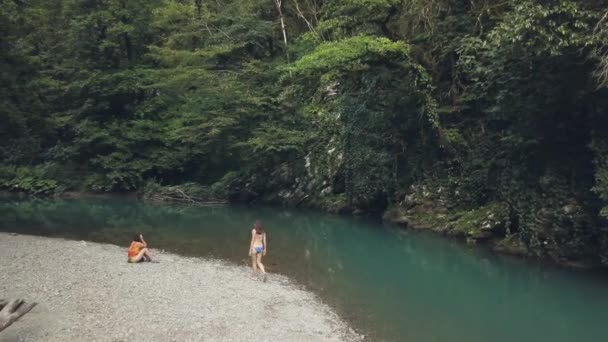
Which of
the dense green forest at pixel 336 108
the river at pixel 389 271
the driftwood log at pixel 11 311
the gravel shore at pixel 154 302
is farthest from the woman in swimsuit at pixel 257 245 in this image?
the dense green forest at pixel 336 108

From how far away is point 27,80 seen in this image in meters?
35.3

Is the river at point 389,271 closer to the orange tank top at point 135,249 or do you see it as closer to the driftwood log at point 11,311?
the orange tank top at point 135,249

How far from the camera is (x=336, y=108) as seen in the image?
33938mm

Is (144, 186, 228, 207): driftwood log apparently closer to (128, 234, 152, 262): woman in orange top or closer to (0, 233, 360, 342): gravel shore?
(0, 233, 360, 342): gravel shore

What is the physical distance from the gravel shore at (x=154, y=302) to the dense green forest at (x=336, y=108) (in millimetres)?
9744

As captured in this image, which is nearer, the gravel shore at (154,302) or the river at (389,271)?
the gravel shore at (154,302)

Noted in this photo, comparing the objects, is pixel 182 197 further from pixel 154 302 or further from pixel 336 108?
pixel 154 302

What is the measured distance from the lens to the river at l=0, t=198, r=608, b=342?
13109 mm

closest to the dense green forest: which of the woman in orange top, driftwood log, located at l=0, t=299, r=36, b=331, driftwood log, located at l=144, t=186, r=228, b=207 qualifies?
driftwood log, located at l=144, t=186, r=228, b=207

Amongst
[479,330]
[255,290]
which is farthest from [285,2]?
[479,330]

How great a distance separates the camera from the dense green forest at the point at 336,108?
58.7 feet

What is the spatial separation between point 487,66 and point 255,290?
42.5ft

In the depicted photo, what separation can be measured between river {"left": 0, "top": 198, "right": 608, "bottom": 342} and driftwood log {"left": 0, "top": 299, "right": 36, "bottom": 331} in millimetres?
7178

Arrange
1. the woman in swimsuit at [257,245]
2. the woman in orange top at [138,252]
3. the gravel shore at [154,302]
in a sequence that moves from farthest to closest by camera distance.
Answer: the woman in orange top at [138,252] < the woman in swimsuit at [257,245] < the gravel shore at [154,302]
